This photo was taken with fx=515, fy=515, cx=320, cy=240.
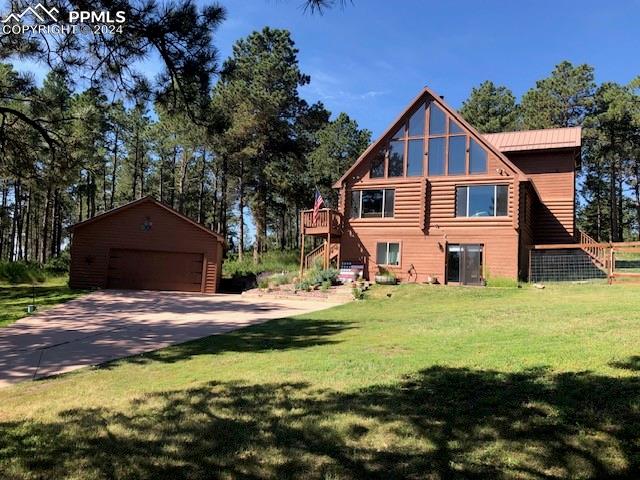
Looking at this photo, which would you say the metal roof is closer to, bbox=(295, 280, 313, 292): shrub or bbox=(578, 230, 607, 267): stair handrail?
bbox=(578, 230, 607, 267): stair handrail

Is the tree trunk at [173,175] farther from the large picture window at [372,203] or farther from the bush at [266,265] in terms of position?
the large picture window at [372,203]

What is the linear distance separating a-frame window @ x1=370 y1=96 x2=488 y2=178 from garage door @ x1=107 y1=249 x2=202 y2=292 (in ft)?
32.8

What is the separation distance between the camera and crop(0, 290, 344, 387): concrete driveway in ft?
28.5

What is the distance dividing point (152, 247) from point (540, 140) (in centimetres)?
1986

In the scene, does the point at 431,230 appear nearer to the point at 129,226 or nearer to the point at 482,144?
the point at 482,144

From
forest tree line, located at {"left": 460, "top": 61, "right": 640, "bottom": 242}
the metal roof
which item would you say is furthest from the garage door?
forest tree line, located at {"left": 460, "top": 61, "right": 640, "bottom": 242}

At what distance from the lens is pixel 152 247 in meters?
25.2

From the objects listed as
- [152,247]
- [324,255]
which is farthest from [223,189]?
[324,255]

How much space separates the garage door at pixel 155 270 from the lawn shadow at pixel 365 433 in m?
20.0

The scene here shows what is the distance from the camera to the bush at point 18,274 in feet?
84.5

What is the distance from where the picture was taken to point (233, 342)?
9.89 m

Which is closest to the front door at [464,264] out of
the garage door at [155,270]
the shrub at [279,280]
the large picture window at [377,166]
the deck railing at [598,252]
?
the deck railing at [598,252]

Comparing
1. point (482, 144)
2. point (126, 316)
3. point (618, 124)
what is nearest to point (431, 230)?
point (482, 144)

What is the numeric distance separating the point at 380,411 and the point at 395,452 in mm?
865
